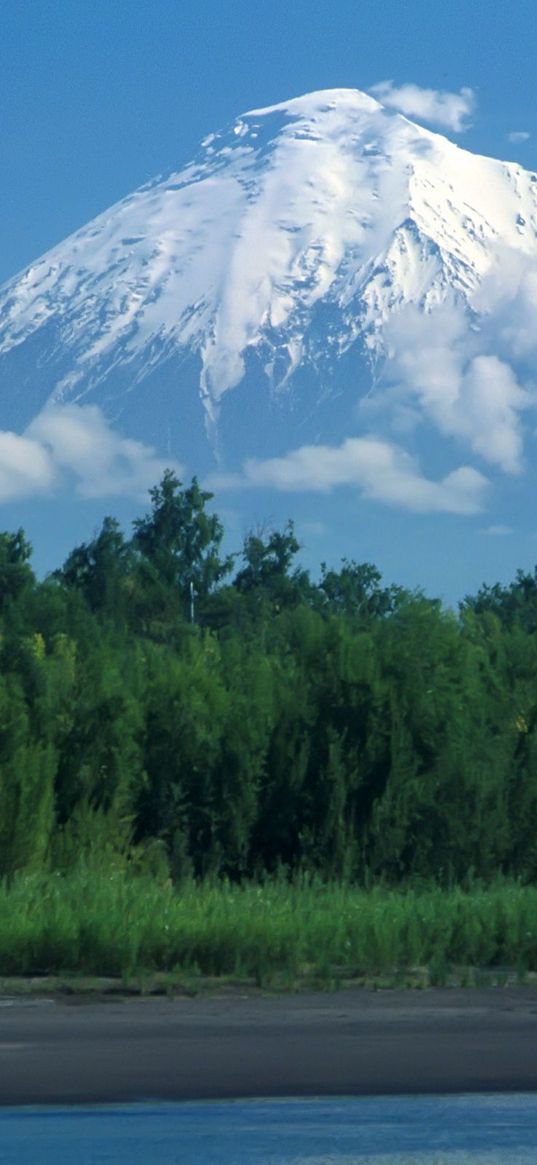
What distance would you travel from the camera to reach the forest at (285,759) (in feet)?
59.4

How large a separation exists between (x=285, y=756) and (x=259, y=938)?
6912 millimetres

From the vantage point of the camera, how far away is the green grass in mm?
12164

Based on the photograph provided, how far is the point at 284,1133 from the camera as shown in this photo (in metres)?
7.30

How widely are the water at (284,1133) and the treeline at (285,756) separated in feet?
31.1

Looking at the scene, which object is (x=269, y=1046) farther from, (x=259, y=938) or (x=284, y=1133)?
(x=259, y=938)

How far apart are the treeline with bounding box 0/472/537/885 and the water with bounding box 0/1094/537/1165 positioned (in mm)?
9480

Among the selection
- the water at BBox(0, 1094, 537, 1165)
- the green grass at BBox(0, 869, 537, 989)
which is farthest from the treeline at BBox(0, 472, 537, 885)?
the water at BBox(0, 1094, 537, 1165)

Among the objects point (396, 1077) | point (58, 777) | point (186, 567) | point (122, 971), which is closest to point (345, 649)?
point (58, 777)

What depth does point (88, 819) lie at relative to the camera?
18.0m

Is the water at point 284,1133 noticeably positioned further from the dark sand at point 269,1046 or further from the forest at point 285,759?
the forest at point 285,759

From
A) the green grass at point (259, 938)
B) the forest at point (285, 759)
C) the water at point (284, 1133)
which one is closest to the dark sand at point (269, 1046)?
the water at point (284, 1133)

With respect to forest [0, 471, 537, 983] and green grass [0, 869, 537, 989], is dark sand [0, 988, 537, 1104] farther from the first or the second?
forest [0, 471, 537, 983]

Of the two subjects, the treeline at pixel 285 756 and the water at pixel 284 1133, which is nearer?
the water at pixel 284 1133

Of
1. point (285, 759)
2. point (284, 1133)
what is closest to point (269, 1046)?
point (284, 1133)
